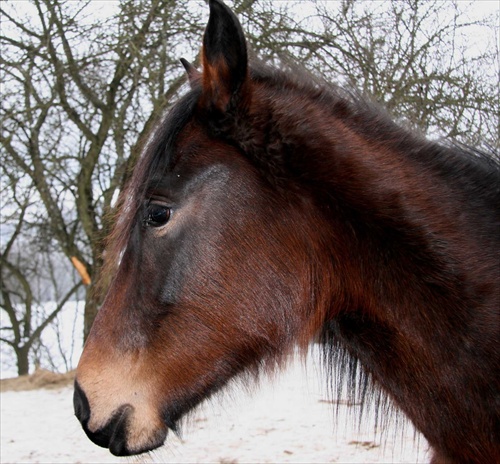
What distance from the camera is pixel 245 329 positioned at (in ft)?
6.32

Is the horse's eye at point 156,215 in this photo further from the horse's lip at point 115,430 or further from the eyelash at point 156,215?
the horse's lip at point 115,430

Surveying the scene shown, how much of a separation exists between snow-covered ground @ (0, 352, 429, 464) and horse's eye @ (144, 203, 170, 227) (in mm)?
2275

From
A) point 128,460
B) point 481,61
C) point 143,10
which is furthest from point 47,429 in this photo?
point 481,61

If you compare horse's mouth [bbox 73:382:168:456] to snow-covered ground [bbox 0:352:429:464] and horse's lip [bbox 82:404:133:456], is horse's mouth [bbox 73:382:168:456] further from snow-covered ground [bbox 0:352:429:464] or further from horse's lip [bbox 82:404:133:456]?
snow-covered ground [bbox 0:352:429:464]

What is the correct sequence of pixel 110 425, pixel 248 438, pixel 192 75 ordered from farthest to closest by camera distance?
1. pixel 248 438
2. pixel 192 75
3. pixel 110 425

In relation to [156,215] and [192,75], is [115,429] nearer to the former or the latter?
[156,215]

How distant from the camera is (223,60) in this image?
187cm

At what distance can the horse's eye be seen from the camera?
6.34 feet

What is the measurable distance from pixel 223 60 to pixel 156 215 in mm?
559

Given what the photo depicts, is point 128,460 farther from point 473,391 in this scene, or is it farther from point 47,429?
point 473,391

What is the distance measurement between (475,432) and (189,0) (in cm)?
687

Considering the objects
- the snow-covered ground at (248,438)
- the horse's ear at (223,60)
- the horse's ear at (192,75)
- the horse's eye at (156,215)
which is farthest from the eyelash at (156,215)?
the snow-covered ground at (248,438)

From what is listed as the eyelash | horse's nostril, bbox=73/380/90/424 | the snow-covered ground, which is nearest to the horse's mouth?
horse's nostril, bbox=73/380/90/424

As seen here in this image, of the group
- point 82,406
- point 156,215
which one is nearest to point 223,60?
point 156,215
